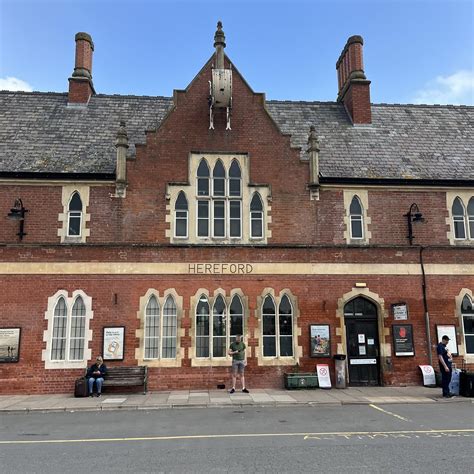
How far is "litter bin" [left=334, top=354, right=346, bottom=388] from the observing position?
15.6 meters

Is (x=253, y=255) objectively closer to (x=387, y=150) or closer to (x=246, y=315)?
(x=246, y=315)

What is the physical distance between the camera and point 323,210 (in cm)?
1684

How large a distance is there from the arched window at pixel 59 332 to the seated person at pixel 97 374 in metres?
1.39

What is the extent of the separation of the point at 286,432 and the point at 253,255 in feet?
24.9

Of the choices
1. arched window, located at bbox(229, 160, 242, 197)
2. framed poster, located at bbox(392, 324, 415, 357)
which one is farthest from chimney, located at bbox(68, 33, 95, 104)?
framed poster, located at bbox(392, 324, 415, 357)

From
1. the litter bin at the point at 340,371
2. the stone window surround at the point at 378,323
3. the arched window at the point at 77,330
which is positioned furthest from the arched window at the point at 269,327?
the arched window at the point at 77,330

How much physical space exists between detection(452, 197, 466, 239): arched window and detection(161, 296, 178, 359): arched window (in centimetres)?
1084

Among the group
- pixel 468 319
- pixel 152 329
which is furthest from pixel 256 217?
pixel 468 319

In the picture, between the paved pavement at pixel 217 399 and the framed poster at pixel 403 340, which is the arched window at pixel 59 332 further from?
the framed poster at pixel 403 340

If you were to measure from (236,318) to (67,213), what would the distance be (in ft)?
23.0

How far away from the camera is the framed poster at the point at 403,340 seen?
53.3 feet

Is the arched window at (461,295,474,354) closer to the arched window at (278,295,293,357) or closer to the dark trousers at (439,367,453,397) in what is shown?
the dark trousers at (439,367,453,397)

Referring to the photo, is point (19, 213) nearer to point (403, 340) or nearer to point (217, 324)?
point (217, 324)

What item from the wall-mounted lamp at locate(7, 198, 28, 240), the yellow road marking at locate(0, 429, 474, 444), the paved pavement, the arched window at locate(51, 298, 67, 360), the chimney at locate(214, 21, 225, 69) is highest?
the chimney at locate(214, 21, 225, 69)
